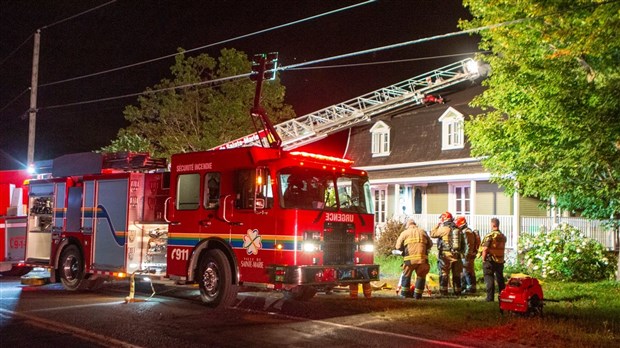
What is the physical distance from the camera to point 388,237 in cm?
2086

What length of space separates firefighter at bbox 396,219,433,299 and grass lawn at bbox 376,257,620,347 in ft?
1.46

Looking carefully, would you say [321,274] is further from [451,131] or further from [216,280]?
[451,131]

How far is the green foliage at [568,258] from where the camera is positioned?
15.6m

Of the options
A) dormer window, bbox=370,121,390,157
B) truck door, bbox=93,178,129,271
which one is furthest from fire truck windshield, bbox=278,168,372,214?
dormer window, bbox=370,121,390,157

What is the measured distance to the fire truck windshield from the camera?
10469 mm

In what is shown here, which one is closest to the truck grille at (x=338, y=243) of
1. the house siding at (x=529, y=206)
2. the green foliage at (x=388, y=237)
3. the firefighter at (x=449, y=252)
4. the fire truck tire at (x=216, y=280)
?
the fire truck tire at (x=216, y=280)

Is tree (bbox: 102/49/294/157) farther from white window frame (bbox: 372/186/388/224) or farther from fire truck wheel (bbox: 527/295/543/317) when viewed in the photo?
fire truck wheel (bbox: 527/295/543/317)

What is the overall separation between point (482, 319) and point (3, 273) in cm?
1391

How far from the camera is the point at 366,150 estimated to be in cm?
2708

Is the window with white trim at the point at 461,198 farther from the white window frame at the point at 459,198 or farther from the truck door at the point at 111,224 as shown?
the truck door at the point at 111,224

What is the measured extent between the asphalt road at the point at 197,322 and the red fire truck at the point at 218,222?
55cm

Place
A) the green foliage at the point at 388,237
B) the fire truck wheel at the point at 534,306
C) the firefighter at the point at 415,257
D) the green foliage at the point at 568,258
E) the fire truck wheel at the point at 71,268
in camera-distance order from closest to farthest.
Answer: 1. the fire truck wheel at the point at 534,306
2. the firefighter at the point at 415,257
3. the fire truck wheel at the point at 71,268
4. the green foliage at the point at 568,258
5. the green foliage at the point at 388,237

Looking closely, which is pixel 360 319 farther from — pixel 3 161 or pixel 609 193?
pixel 3 161

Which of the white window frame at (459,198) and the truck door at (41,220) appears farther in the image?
the white window frame at (459,198)
